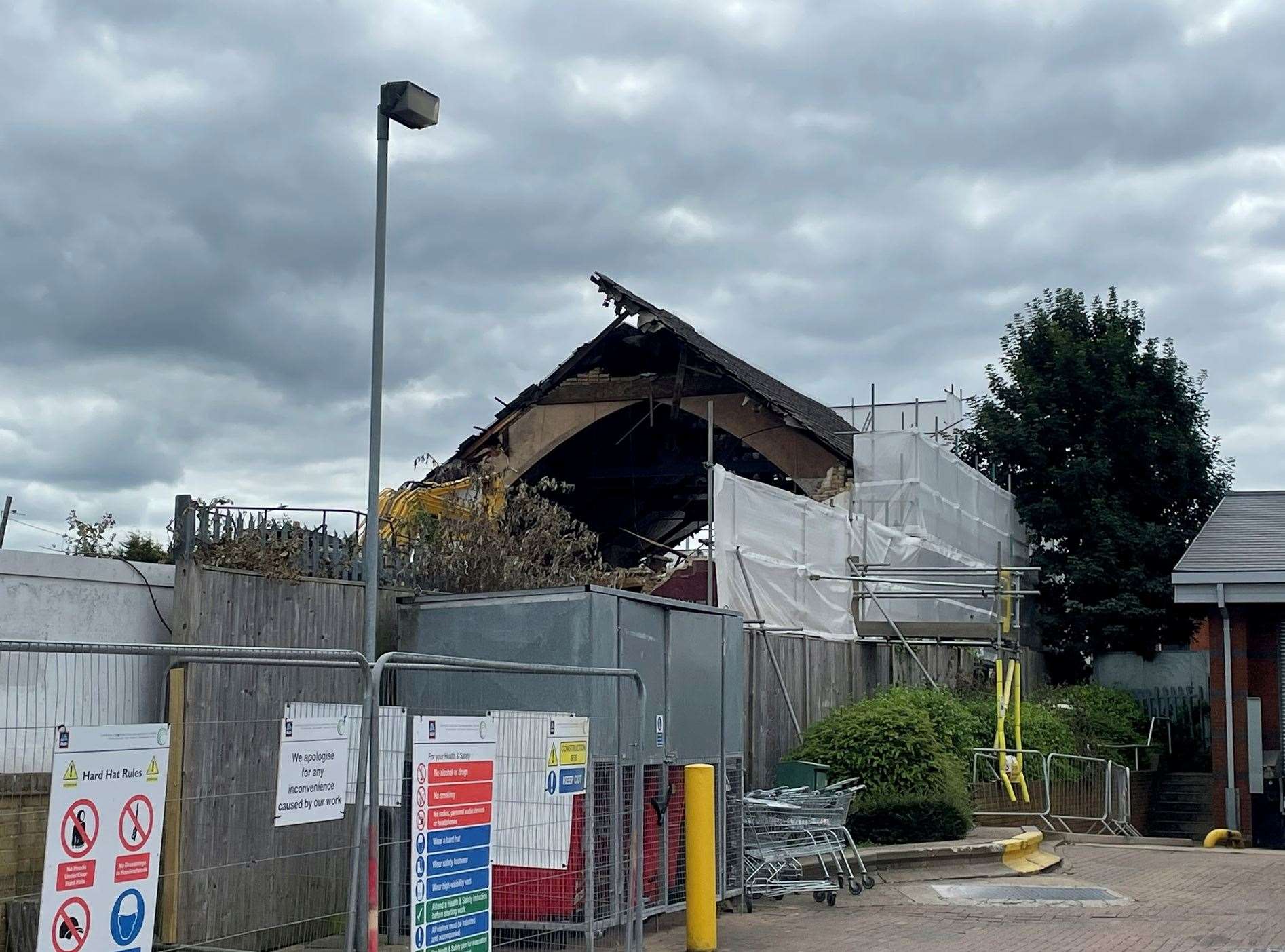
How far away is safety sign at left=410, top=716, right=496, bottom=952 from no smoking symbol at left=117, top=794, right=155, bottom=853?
1648mm

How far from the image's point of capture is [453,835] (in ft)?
25.4

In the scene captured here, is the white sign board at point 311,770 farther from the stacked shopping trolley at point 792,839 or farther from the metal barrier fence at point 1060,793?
the metal barrier fence at point 1060,793

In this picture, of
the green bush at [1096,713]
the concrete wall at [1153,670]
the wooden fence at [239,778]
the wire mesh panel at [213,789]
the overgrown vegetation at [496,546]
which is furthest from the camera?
the concrete wall at [1153,670]

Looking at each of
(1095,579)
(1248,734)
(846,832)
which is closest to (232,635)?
(846,832)

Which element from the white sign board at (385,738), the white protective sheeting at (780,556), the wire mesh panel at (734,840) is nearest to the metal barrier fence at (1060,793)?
the white protective sheeting at (780,556)

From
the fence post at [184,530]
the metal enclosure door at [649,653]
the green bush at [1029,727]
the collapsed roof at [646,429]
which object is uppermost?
the collapsed roof at [646,429]

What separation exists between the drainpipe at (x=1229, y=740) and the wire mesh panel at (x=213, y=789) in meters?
19.2

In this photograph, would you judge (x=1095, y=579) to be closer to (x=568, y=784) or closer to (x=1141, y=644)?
(x=1141, y=644)

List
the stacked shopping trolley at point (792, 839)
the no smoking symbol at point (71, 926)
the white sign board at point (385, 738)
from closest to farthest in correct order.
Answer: the no smoking symbol at point (71, 926) < the white sign board at point (385, 738) < the stacked shopping trolley at point (792, 839)

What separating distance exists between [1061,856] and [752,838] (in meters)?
6.05

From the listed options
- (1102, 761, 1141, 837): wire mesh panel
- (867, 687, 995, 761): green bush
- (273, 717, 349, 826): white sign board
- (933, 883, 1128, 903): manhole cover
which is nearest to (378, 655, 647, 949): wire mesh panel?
(273, 717, 349, 826): white sign board

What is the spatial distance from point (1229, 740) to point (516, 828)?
20178 millimetres

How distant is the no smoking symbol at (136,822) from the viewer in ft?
19.5

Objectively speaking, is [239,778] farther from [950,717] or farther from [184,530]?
[950,717]
